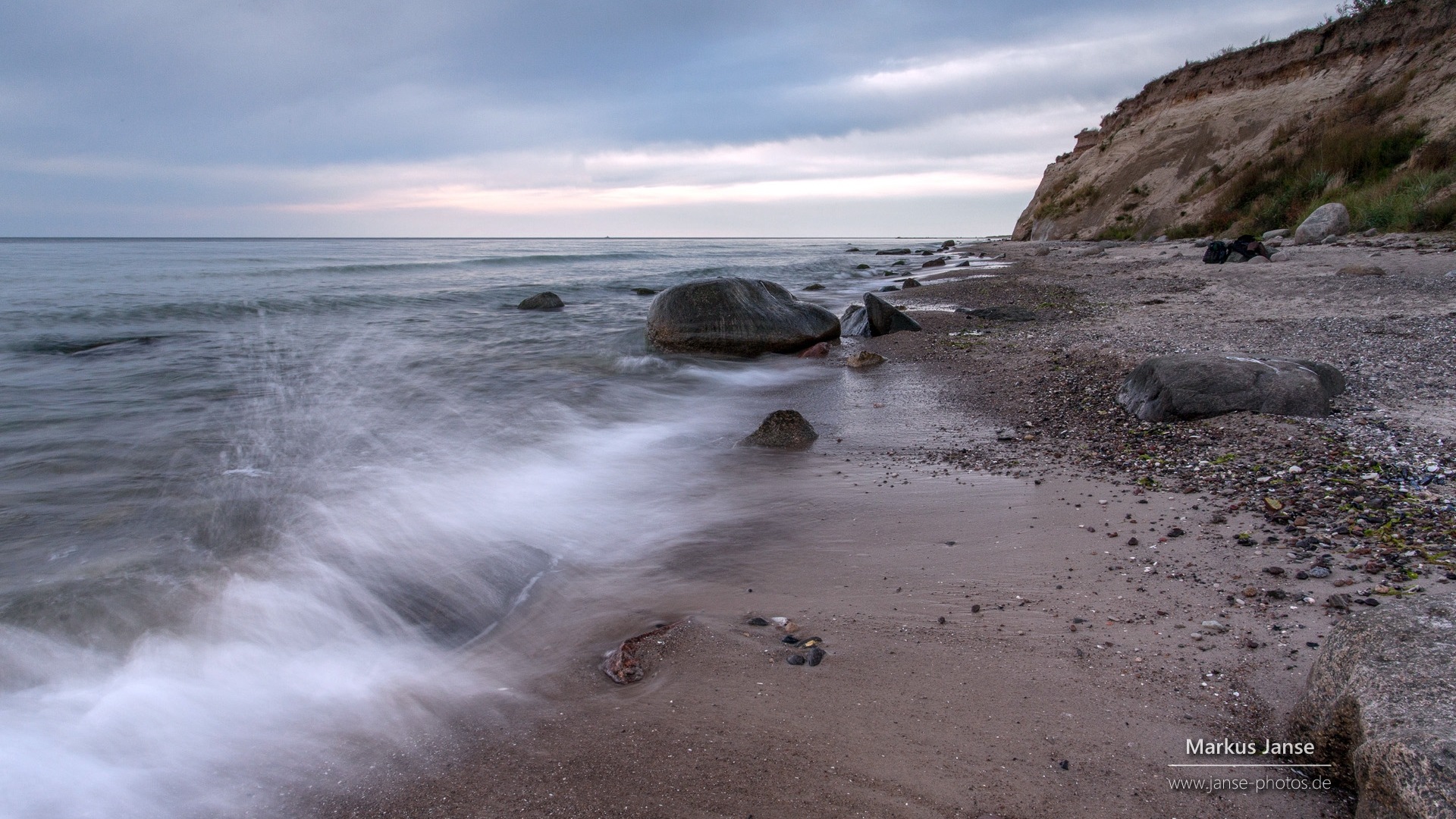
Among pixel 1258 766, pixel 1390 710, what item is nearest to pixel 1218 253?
pixel 1258 766

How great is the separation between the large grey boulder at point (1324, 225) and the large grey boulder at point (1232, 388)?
12627mm

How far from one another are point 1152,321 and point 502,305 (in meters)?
14.0

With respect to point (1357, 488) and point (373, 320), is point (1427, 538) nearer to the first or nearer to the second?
point (1357, 488)

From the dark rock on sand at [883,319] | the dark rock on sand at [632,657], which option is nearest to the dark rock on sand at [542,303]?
the dark rock on sand at [883,319]

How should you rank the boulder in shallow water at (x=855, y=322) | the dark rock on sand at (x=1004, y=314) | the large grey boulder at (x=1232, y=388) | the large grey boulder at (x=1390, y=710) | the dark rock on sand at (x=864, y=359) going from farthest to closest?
the dark rock on sand at (x=1004, y=314) < the boulder in shallow water at (x=855, y=322) < the dark rock on sand at (x=864, y=359) < the large grey boulder at (x=1232, y=388) < the large grey boulder at (x=1390, y=710)

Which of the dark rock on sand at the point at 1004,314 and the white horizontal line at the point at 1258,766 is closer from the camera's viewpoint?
the white horizontal line at the point at 1258,766

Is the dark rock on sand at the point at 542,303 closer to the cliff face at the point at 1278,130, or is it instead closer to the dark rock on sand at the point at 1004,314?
the dark rock on sand at the point at 1004,314

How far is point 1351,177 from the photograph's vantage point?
54.7ft

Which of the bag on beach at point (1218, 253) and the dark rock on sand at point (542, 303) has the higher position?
the bag on beach at point (1218, 253)

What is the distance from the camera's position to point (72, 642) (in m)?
3.23

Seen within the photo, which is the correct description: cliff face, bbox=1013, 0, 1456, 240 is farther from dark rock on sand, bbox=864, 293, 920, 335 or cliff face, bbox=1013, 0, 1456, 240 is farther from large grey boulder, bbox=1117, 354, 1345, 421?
large grey boulder, bbox=1117, 354, 1345, 421

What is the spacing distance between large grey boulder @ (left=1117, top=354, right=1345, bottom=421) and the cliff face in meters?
12.3

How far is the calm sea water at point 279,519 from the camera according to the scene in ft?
8.91

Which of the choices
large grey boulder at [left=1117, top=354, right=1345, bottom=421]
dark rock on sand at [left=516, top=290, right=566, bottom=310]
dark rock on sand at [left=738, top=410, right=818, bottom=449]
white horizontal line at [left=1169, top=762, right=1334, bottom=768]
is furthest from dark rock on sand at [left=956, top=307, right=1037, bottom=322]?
dark rock on sand at [left=516, top=290, right=566, bottom=310]
